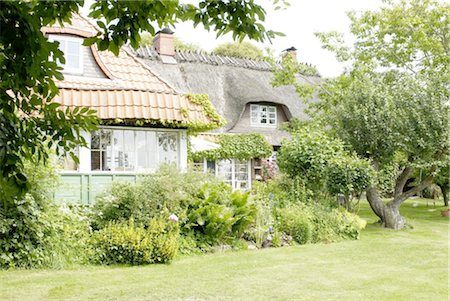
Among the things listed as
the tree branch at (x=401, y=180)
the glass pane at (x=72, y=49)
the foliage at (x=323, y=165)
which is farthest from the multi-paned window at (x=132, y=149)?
the tree branch at (x=401, y=180)

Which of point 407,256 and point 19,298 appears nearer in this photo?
point 19,298

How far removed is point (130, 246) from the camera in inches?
332

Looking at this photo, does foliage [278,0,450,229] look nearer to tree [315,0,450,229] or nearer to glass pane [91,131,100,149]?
tree [315,0,450,229]

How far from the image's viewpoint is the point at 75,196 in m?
11.4

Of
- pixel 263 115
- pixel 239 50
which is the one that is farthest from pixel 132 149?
pixel 239 50

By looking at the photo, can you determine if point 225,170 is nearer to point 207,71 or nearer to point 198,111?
point 207,71

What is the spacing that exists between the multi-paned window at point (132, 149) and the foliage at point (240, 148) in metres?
8.06

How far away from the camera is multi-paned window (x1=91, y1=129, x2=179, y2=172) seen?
1238 cm

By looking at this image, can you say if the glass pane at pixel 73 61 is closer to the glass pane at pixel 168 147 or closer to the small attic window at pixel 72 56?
the small attic window at pixel 72 56

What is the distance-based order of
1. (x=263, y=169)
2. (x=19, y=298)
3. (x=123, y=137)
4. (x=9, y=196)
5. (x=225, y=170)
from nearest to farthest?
(x=9, y=196)
(x=19, y=298)
(x=123, y=137)
(x=263, y=169)
(x=225, y=170)

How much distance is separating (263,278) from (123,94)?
6344 mm

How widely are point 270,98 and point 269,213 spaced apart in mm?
14385

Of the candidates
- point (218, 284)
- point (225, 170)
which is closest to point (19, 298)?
point (218, 284)

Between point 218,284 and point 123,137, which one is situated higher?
point 123,137
